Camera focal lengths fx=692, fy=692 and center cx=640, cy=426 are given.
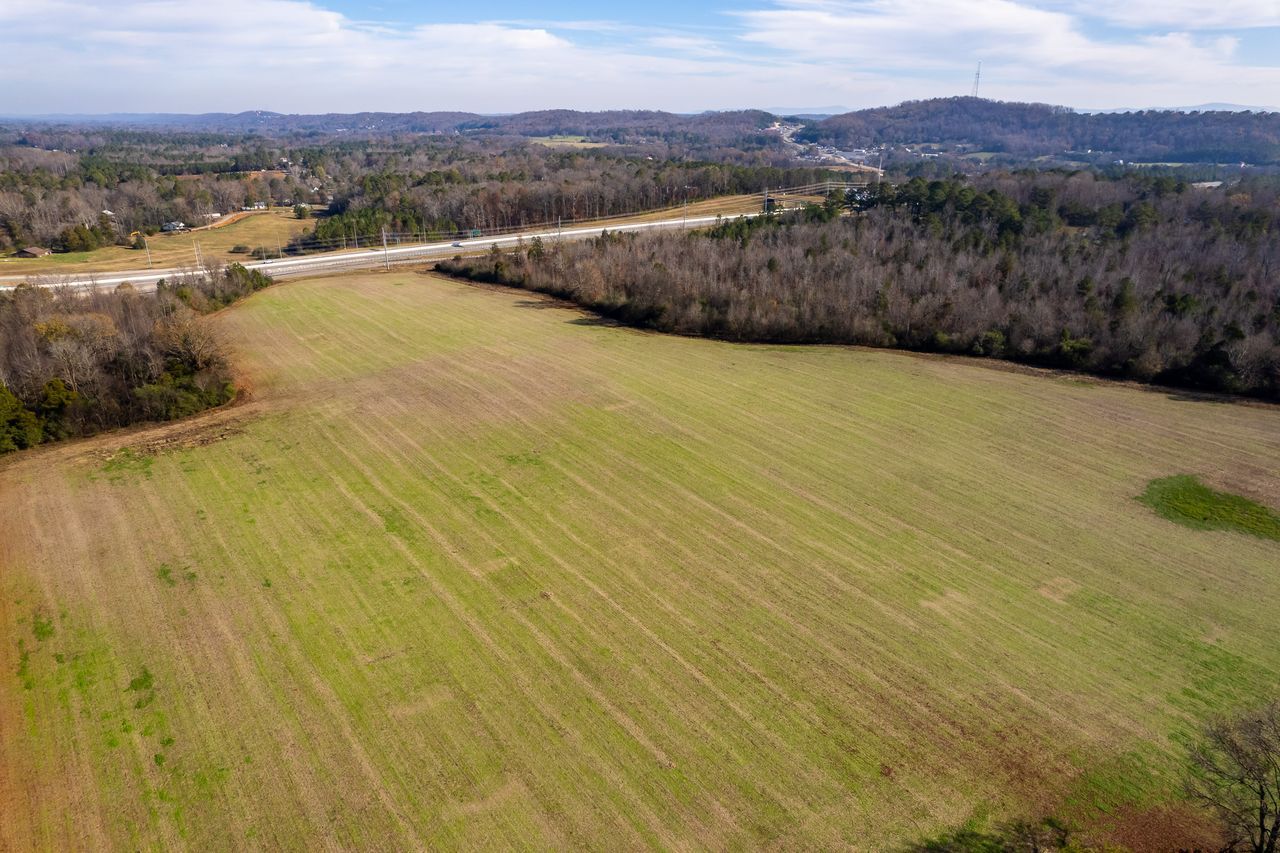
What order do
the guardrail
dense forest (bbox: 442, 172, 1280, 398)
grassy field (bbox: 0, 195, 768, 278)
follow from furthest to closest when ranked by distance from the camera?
grassy field (bbox: 0, 195, 768, 278) → the guardrail → dense forest (bbox: 442, 172, 1280, 398)

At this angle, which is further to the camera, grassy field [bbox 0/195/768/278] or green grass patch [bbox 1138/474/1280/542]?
grassy field [bbox 0/195/768/278]

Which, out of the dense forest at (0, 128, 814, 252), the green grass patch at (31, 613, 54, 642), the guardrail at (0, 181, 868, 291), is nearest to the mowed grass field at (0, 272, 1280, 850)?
the green grass patch at (31, 613, 54, 642)

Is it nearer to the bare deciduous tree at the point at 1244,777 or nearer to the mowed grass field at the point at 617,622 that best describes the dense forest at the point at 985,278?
the mowed grass field at the point at 617,622

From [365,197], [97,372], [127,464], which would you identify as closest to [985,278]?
[127,464]

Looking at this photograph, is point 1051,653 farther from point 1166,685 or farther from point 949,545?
point 949,545

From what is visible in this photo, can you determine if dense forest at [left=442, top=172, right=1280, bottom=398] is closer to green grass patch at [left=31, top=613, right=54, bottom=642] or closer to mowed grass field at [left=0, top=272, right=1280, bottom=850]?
mowed grass field at [left=0, top=272, right=1280, bottom=850]

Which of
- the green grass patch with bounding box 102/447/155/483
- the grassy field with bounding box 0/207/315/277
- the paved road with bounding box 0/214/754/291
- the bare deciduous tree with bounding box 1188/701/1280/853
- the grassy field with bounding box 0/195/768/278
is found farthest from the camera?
the grassy field with bounding box 0/195/768/278

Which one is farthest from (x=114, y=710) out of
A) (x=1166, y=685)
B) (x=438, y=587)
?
(x=1166, y=685)
